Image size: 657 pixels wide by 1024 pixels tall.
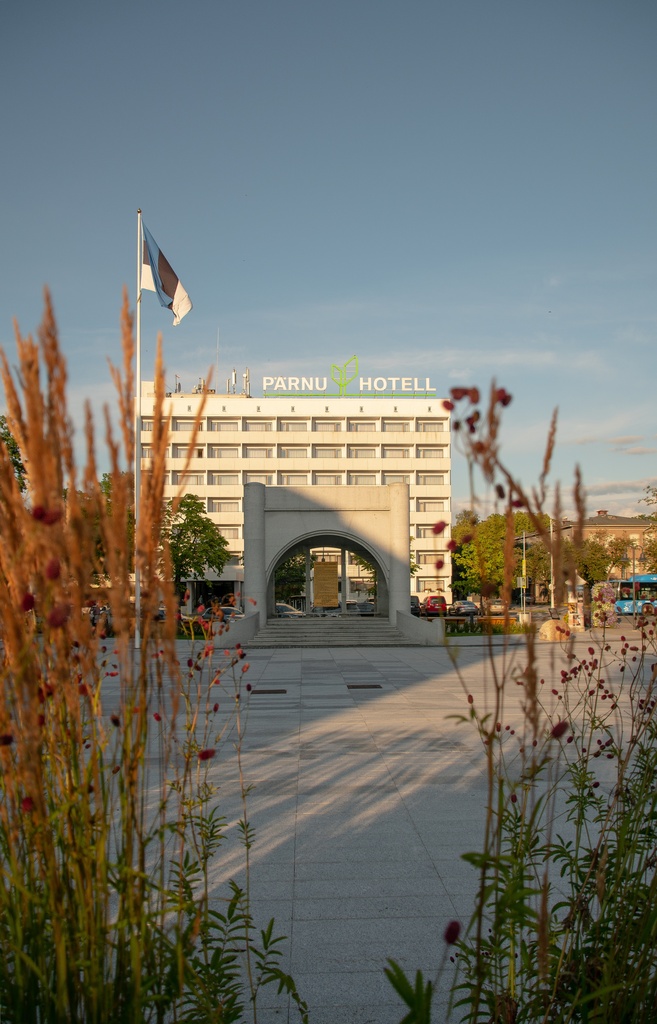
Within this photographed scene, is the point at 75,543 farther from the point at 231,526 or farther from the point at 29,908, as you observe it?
the point at 231,526

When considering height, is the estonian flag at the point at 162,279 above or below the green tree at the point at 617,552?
above

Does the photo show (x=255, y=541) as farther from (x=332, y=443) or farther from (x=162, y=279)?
(x=332, y=443)

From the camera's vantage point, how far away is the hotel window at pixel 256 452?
69375mm

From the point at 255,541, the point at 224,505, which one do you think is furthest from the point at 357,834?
the point at 224,505

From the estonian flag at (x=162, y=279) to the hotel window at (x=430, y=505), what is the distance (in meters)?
50.4

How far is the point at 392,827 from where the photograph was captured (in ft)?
21.1

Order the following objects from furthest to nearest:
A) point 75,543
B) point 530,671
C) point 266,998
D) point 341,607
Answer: point 341,607
point 266,998
point 75,543
point 530,671

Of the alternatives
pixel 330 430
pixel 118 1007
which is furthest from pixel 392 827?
pixel 330 430

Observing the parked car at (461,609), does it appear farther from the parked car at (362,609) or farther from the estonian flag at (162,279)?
the estonian flag at (162,279)

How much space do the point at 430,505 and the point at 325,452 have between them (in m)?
10.1

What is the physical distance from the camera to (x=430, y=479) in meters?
70.5

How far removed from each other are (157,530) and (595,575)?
62.5 meters

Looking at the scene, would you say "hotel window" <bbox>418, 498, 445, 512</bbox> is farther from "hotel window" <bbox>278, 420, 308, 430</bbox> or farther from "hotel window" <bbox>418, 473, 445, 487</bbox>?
"hotel window" <bbox>278, 420, 308, 430</bbox>

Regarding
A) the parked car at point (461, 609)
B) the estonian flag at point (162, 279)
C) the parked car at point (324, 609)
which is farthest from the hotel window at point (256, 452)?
the estonian flag at point (162, 279)
